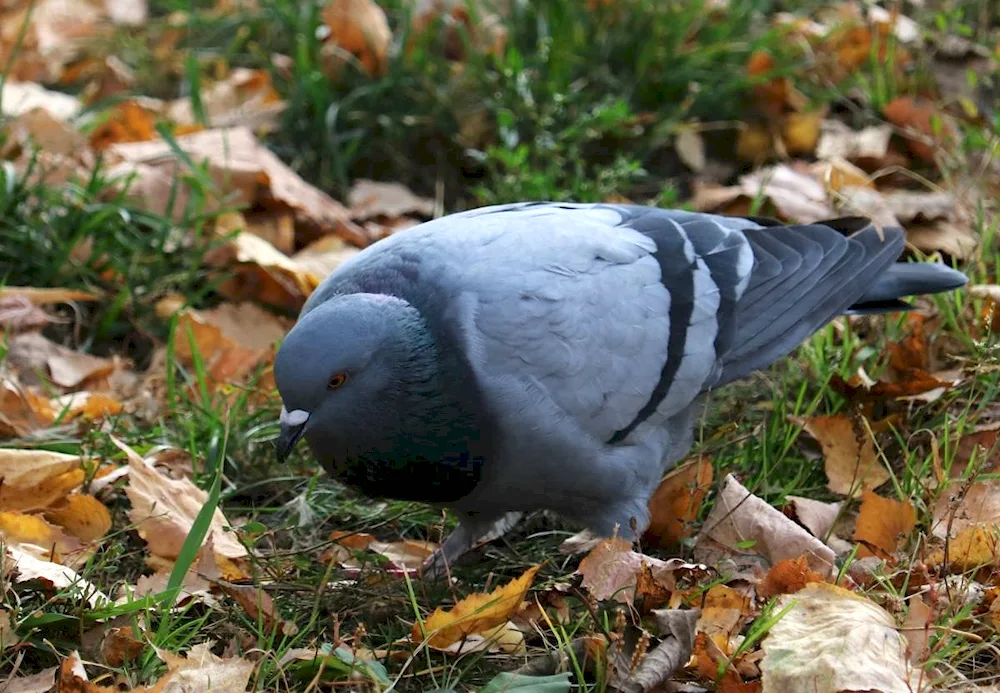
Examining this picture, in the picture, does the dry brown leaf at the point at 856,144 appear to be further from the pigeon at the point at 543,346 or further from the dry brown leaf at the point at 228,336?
the dry brown leaf at the point at 228,336

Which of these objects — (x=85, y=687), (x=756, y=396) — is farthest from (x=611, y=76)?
(x=85, y=687)

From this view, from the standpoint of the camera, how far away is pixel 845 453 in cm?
358

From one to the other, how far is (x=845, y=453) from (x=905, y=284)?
1.87 feet

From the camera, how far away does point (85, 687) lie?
2500 millimetres

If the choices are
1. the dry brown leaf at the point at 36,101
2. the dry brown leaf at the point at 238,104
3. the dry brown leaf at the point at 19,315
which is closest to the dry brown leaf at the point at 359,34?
the dry brown leaf at the point at 238,104

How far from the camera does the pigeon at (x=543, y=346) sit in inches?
116

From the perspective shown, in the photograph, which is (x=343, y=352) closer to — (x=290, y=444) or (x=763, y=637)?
(x=290, y=444)

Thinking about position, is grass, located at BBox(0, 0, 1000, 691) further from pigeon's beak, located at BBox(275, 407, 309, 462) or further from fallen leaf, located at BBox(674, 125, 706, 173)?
→ pigeon's beak, located at BBox(275, 407, 309, 462)

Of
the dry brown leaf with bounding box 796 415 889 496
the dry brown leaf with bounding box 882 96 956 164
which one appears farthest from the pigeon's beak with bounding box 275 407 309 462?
the dry brown leaf with bounding box 882 96 956 164

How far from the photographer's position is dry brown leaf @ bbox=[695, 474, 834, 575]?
3.11 metres

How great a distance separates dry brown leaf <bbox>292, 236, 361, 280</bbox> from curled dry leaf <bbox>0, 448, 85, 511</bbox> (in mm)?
1326

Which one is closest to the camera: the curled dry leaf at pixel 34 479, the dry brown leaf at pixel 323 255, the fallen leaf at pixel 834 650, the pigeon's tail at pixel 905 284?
the fallen leaf at pixel 834 650

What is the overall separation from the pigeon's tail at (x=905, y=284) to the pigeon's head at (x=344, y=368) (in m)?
1.53

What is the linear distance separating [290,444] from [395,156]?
267 centimetres
